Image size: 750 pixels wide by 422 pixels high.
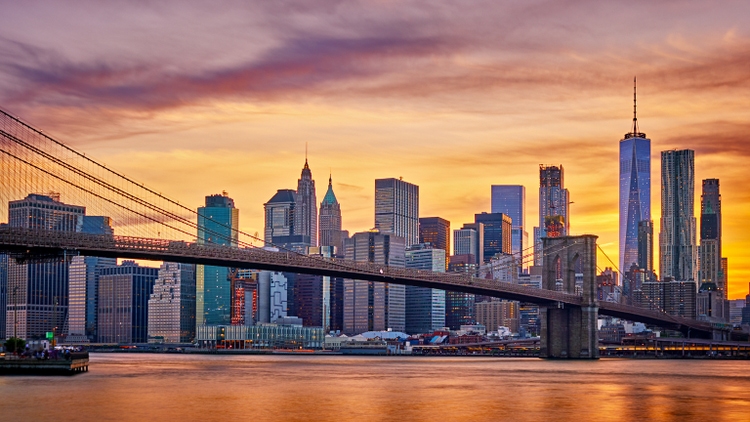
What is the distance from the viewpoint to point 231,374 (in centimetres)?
7850

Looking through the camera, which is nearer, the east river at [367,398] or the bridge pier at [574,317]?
the east river at [367,398]

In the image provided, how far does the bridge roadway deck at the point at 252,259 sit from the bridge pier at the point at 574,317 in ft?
4.84

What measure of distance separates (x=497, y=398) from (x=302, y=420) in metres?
14.5

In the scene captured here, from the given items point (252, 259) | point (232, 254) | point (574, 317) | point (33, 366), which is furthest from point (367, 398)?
point (574, 317)

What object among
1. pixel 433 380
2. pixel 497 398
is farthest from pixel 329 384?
pixel 497 398

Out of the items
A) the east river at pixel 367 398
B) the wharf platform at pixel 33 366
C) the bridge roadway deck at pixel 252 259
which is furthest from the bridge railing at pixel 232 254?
the east river at pixel 367 398

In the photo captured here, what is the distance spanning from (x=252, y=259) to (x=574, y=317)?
37802 mm

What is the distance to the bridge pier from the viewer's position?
106062 millimetres

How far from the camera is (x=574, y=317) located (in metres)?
107

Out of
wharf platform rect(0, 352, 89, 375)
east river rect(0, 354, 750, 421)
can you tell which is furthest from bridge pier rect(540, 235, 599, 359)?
wharf platform rect(0, 352, 89, 375)

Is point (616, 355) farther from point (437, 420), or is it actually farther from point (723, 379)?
point (437, 420)

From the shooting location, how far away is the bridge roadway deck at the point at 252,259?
225 feet

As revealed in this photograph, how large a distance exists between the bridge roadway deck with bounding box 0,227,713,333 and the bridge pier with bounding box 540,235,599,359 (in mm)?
1475

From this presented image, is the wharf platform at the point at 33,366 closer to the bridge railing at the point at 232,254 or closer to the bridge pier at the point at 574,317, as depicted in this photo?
the bridge railing at the point at 232,254
